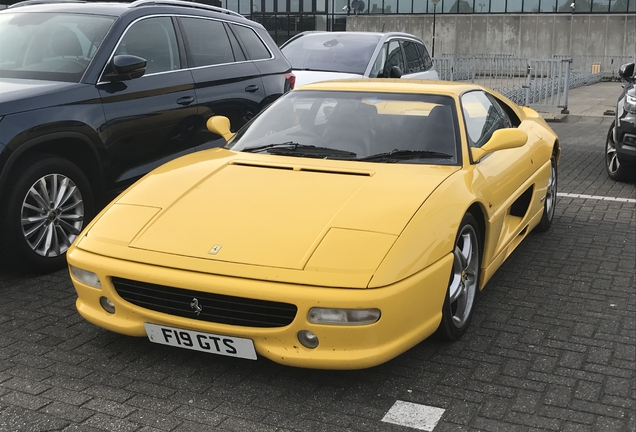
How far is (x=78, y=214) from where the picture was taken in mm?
5504

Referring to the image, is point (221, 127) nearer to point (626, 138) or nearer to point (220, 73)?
point (220, 73)

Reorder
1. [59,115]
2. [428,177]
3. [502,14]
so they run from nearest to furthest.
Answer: [428,177] < [59,115] < [502,14]

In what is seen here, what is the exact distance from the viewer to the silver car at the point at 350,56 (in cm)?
1103

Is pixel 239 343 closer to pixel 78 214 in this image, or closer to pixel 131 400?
pixel 131 400

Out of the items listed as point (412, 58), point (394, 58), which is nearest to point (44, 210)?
point (394, 58)

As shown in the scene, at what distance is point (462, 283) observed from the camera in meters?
4.20

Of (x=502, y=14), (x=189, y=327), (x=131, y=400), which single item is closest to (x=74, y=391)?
(x=131, y=400)

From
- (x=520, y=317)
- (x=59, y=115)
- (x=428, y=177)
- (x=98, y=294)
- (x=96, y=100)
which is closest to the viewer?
(x=98, y=294)

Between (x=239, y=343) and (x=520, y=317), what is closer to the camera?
(x=239, y=343)

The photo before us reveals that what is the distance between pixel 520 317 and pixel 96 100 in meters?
3.45

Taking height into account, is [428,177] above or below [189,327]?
above

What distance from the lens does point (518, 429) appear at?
10.5ft

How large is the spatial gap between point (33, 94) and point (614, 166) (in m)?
6.93

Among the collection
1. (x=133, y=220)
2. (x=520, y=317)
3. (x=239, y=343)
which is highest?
(x=133, y=220)
